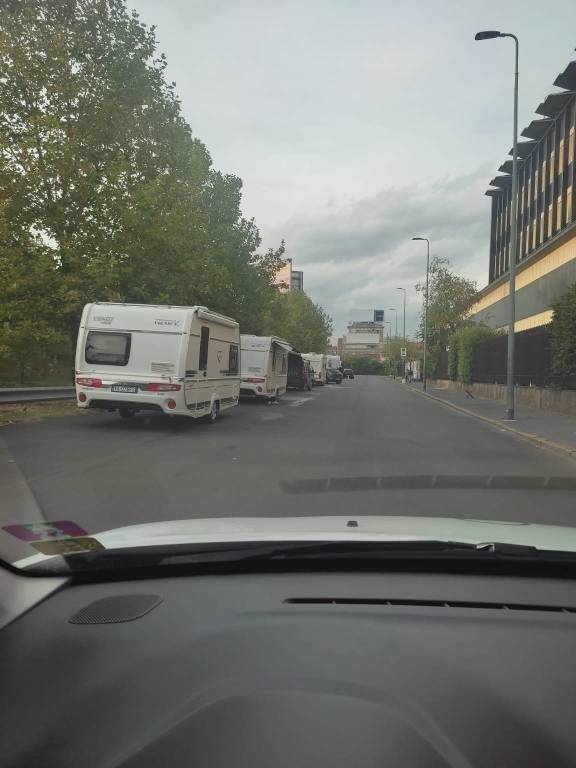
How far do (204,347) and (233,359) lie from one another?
11.1 ft

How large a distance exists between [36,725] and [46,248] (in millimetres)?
21297

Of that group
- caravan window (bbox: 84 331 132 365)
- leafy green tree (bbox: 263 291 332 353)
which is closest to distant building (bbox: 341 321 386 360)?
leafy green tree (bbox: 263 291 332 353)

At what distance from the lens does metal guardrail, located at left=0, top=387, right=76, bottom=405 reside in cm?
1720

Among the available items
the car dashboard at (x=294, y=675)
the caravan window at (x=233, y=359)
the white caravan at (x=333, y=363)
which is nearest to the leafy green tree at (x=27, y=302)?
the caravan window at (x=233, y=359)

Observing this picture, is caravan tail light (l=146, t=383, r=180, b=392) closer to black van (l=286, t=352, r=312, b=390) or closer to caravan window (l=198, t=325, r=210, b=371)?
caravan window (l=198, t=325, r=210, b=371)

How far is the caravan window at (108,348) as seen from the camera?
602 inches

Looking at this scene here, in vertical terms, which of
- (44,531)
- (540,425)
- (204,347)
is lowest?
(540,425)

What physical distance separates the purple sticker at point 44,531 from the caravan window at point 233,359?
16053 mm

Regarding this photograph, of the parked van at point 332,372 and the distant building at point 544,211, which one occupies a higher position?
the distant building at point 544,211

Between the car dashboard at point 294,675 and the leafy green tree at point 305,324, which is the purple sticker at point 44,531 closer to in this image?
the car dashboard at point 294,675

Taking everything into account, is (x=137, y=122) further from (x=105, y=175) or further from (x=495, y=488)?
(x=495, y=488)

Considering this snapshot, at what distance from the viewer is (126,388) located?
15023mm

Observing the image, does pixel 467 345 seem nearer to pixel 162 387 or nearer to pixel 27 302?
pixel 27 302

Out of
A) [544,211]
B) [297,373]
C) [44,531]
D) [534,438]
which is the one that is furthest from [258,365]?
[544,211]
